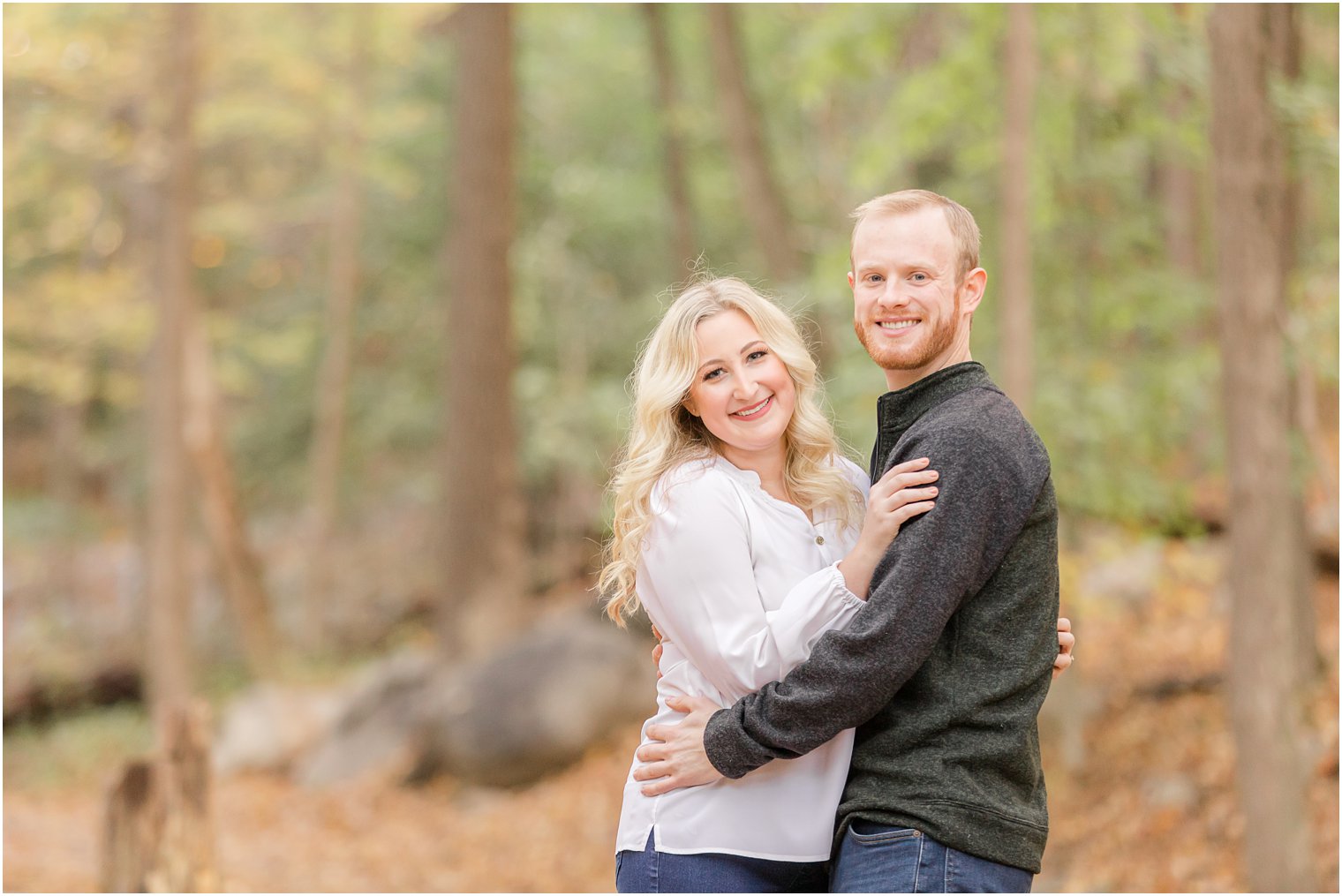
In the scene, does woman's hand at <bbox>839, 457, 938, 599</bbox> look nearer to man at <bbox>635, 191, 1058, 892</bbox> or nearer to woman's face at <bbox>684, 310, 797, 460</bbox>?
man at <bbox>635, 191, 1058, 892</bbox>

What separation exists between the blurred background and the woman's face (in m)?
0.88

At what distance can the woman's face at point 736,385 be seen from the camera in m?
2.77

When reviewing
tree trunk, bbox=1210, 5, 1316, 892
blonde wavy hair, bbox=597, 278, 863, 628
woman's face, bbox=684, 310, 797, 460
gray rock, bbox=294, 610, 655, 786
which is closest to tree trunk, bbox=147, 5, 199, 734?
gray rock, bbox=294, 610, 655, 786

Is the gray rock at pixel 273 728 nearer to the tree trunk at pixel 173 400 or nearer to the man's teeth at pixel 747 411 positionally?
the tree trunk at pixel 173 400

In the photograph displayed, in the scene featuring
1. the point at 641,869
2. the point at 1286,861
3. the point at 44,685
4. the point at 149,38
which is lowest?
the point at 44,685

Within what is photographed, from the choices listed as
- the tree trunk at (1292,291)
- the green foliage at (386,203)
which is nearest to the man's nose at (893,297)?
the tree trunk at (1292,291)

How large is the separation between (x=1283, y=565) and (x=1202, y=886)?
222 centimetres

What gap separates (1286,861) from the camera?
5738 millimetres

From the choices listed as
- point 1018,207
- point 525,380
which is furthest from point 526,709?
point 1018,207

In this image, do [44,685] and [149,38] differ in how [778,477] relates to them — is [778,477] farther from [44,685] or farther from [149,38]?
[44,685]

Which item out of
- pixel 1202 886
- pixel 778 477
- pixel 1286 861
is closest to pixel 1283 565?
pixel 1286 861

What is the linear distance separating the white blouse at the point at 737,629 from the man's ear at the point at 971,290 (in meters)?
0.60

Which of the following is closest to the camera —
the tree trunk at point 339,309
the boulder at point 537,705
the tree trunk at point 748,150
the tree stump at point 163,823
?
the tree stump at point 163,823

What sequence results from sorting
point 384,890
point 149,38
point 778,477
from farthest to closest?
point 149,38, point 384,890, point 778,477
